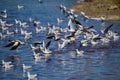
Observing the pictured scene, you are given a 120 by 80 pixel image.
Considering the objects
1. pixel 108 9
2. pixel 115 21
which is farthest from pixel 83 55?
pixel 108 9

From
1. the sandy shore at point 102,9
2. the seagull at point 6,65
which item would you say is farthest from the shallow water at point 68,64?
the sandy shore at point 102,9

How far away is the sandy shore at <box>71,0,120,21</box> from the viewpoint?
163ft

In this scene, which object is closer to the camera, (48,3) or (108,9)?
(108,9)

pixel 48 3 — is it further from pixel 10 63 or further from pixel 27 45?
pixel 10 63

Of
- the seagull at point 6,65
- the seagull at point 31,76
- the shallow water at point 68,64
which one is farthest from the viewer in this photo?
the seagull at point 6,65

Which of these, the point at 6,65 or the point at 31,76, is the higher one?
the point at 6,65

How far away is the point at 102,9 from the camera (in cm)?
5331

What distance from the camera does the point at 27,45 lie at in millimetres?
35719

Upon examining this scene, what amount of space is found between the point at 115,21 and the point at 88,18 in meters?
2.69

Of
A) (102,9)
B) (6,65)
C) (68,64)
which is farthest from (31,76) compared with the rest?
(102,9)

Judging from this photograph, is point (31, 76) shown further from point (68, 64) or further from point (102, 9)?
point (102, 9)

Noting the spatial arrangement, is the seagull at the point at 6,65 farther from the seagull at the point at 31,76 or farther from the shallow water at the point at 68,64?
the seagull at the point at 31,76

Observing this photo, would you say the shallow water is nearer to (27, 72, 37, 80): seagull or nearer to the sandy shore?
(27, 72, 37, 80): seagull

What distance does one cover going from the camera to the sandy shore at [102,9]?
49688 millimetres
